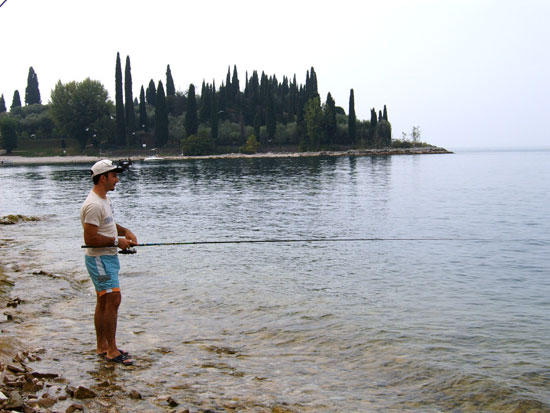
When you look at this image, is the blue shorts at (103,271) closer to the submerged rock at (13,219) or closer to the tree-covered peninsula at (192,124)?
the submerged rock at (13,219)

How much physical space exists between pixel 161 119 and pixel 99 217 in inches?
3921

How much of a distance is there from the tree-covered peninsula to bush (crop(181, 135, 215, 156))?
19 cm

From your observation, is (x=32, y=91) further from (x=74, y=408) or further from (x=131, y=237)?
(x=74, y=408)

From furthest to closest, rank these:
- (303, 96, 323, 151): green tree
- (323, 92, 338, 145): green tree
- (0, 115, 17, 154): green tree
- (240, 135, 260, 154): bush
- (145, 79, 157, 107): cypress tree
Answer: (145, 79, 157, 107): cypress tree, (0, 115, 17, 154): green tree, (323, 92, 338, 145): green tree, (240, 135, 260, 154): bush, (303, 96, 323, 151): green tree

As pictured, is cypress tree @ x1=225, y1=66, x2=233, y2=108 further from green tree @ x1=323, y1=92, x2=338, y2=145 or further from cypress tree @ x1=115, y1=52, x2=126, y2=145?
cypress tree @ x1=115, y1=52, x2=126, y2=145

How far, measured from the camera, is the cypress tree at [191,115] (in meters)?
99.9

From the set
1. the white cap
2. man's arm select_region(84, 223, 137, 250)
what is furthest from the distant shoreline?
man's arm select_region(84, 223, 137, 250)

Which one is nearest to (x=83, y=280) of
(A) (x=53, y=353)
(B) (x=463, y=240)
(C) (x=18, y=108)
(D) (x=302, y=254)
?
(A) (x=53, y=353)

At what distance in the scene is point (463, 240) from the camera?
1684 cm

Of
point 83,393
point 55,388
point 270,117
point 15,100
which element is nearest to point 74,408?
point 83,393

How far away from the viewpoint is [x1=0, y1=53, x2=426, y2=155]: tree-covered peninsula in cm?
10200

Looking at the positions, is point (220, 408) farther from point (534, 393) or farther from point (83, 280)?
point (83, 280)

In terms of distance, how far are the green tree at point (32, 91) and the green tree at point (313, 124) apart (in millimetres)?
83711

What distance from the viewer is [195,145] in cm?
10069
